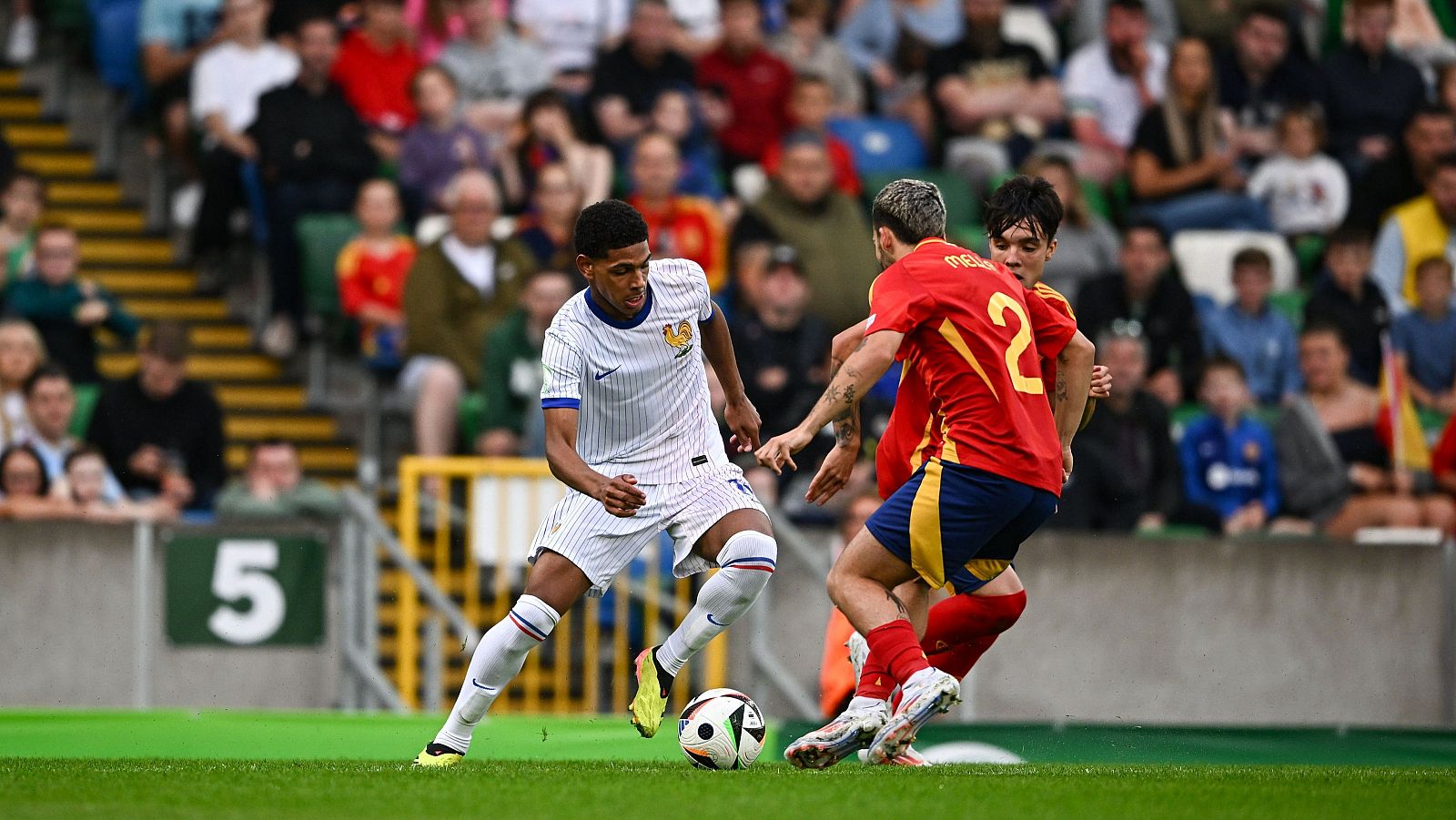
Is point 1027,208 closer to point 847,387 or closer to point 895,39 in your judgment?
point 847,387

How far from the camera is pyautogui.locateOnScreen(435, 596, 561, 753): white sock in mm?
8539

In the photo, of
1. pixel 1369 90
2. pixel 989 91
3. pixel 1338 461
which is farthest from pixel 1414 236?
pixel 989 91

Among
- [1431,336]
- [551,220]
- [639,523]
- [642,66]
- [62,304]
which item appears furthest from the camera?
[642,66]

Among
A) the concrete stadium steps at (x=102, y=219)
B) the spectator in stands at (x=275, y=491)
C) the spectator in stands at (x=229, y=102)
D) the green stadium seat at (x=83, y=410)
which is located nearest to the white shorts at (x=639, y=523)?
the spectator in stands at (x=275, y=491)

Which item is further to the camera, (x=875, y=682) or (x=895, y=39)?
(x=895, y=39)

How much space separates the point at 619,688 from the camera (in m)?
12.8

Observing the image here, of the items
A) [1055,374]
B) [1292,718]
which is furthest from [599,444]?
[1292,718]

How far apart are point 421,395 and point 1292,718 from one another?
224 inches

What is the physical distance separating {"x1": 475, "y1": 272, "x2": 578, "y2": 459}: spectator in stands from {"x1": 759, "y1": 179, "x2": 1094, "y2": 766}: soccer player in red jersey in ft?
18.4

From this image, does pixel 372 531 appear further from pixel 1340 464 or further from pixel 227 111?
pixel 1340 464

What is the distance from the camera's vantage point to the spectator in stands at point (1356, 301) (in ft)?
50.6

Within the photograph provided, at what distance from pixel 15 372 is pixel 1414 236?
1009cm

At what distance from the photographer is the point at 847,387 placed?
7777 mm

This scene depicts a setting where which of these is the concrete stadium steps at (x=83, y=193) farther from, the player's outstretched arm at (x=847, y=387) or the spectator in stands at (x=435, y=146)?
the player's outstretched arm at (x=847, y=387)
